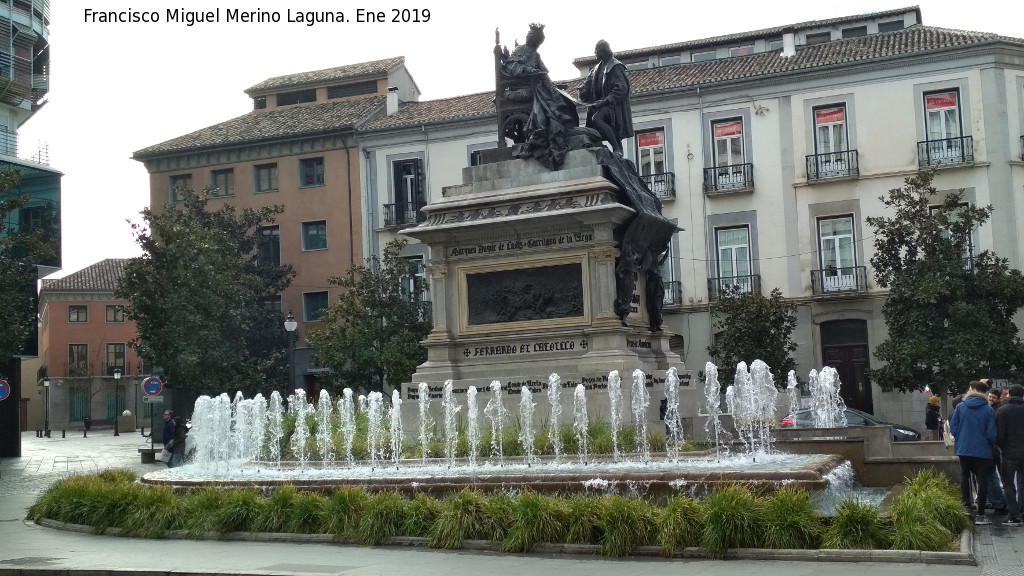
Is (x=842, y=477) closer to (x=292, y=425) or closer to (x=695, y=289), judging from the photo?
(x=292, y=425)

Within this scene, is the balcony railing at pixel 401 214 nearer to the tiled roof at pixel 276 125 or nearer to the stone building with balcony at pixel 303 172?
the stone building with balcony at pixel 303 172

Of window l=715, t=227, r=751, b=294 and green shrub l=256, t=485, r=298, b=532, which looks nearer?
green shrub l=256, t=485, r=298, b=532

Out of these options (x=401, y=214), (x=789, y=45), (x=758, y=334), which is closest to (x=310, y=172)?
(x=401, y=214)

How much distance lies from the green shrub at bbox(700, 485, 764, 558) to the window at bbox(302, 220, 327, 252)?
38.2 m

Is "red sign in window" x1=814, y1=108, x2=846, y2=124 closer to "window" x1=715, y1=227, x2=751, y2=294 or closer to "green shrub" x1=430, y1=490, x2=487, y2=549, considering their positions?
"window" x1=715, y1=227, x2=751, y2=294

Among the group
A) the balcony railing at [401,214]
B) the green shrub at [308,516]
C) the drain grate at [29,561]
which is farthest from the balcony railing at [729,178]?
the drain grate at [29,561]

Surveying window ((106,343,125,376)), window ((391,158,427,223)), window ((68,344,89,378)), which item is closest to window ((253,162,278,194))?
window ((391,158,427,223))

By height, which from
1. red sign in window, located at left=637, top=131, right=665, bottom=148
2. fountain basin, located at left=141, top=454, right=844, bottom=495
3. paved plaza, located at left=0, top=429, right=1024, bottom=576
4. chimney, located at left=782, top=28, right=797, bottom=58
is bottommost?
paved plaza, located at left=0, top=429, right=1024, bottom=576

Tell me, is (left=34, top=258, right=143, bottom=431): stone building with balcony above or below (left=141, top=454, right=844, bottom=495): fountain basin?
above

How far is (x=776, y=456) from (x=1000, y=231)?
24.6 m

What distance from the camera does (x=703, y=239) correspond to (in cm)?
4075

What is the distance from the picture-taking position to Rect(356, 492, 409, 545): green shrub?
41.1 feet

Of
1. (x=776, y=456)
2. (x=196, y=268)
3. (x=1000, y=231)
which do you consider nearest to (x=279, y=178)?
(x=196, y=268)

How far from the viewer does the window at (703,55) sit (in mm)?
44562
